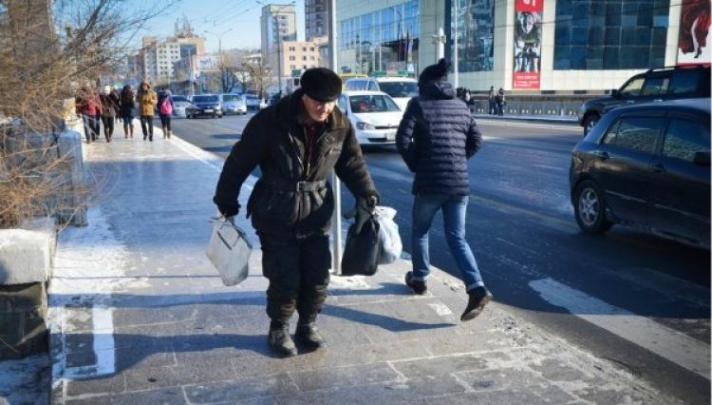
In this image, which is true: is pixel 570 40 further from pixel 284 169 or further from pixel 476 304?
pixel 284 169

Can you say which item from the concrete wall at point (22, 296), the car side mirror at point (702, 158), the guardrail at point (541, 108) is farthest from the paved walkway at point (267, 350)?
the guardrail at point (541, 108)

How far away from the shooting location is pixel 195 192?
9.94 m

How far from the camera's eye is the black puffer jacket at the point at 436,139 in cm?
486

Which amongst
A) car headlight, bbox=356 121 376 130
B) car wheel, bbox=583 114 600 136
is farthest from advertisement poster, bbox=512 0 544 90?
car headlight, bbox=356 121 376 130

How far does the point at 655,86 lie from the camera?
19234 millimetres

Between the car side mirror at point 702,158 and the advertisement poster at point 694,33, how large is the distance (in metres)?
54.0

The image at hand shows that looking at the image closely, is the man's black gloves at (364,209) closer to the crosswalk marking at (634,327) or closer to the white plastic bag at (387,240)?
the white plastic bag at (387,240)

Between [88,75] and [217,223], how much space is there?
3772mm

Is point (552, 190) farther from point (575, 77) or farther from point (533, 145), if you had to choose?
point (575, 77)

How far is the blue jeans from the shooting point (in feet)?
15.9

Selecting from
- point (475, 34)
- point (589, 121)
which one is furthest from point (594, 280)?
point (475, 34)

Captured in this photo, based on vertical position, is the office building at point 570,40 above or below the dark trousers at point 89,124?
above

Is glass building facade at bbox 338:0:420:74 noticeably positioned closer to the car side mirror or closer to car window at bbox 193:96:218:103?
car window at bbox 193:96:218:103

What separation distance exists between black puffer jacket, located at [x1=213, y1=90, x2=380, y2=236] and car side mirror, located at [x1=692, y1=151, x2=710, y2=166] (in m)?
3.84
